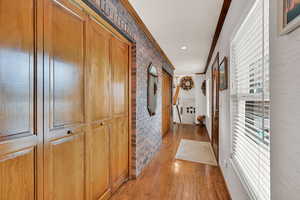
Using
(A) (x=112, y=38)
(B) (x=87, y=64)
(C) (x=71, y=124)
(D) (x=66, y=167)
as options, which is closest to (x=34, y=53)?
(B) (x=87, y=64)

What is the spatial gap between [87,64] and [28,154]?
85 centimetres

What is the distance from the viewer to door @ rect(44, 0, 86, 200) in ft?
3.16

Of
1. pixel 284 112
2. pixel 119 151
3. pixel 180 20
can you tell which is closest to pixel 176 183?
pixel 119 151

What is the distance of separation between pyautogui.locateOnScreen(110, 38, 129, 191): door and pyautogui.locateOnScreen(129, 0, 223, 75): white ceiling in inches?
23.5

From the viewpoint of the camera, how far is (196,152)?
3.25m

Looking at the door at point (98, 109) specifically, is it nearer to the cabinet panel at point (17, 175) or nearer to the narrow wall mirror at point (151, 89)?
the cabinet panel at point (17, 175)

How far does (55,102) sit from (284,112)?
1.41 meters

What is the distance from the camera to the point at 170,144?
12.6 feet

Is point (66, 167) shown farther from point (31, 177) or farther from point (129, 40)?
point (129, 40)

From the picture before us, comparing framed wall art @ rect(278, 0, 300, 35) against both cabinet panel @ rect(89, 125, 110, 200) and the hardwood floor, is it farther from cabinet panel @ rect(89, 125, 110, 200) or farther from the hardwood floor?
the hardwood floor

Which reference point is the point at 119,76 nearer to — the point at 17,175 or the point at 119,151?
the point at 119,151

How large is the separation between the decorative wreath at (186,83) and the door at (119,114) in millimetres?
5268

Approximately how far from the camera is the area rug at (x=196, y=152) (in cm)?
285

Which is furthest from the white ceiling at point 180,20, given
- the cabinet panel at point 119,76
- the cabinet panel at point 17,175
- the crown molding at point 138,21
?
the cabinet panel at point 17,175
